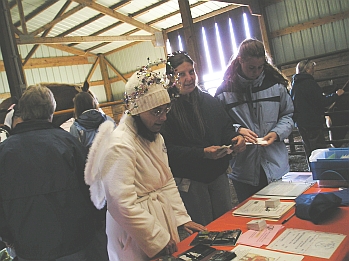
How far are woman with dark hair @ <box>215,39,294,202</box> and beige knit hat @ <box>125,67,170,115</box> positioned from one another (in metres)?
0.74

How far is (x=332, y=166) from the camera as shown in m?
1.97

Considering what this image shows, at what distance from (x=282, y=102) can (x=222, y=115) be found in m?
0.43

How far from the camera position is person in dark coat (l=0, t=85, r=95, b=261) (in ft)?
6.17

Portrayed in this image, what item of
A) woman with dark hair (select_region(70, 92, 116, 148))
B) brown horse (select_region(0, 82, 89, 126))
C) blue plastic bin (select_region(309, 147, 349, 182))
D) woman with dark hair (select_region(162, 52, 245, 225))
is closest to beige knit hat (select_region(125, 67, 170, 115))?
woman with dark hair (select_region(162, 52, 245, 225))

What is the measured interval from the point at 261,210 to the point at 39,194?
117 centimetres

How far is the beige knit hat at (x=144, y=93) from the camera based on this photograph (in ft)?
5.39

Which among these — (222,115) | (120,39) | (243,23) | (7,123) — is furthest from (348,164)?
(120,39)

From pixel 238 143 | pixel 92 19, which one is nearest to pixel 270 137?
pixel 238 143

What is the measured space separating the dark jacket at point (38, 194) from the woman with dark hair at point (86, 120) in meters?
0.82

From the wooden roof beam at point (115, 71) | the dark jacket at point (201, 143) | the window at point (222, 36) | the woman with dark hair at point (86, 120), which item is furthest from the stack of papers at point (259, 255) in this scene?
the wooden roof beam at point (115, 71)

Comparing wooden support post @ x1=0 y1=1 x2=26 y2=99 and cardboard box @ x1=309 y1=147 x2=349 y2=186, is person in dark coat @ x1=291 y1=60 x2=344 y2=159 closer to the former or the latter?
cardboard box @ x1=309 y1=147 x2=349 y2=186

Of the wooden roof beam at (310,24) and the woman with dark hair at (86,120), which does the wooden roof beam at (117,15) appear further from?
the woman with dark hair at (86,120)

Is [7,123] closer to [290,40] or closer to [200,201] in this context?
[200,201]

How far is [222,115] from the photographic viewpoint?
7.46 feet
